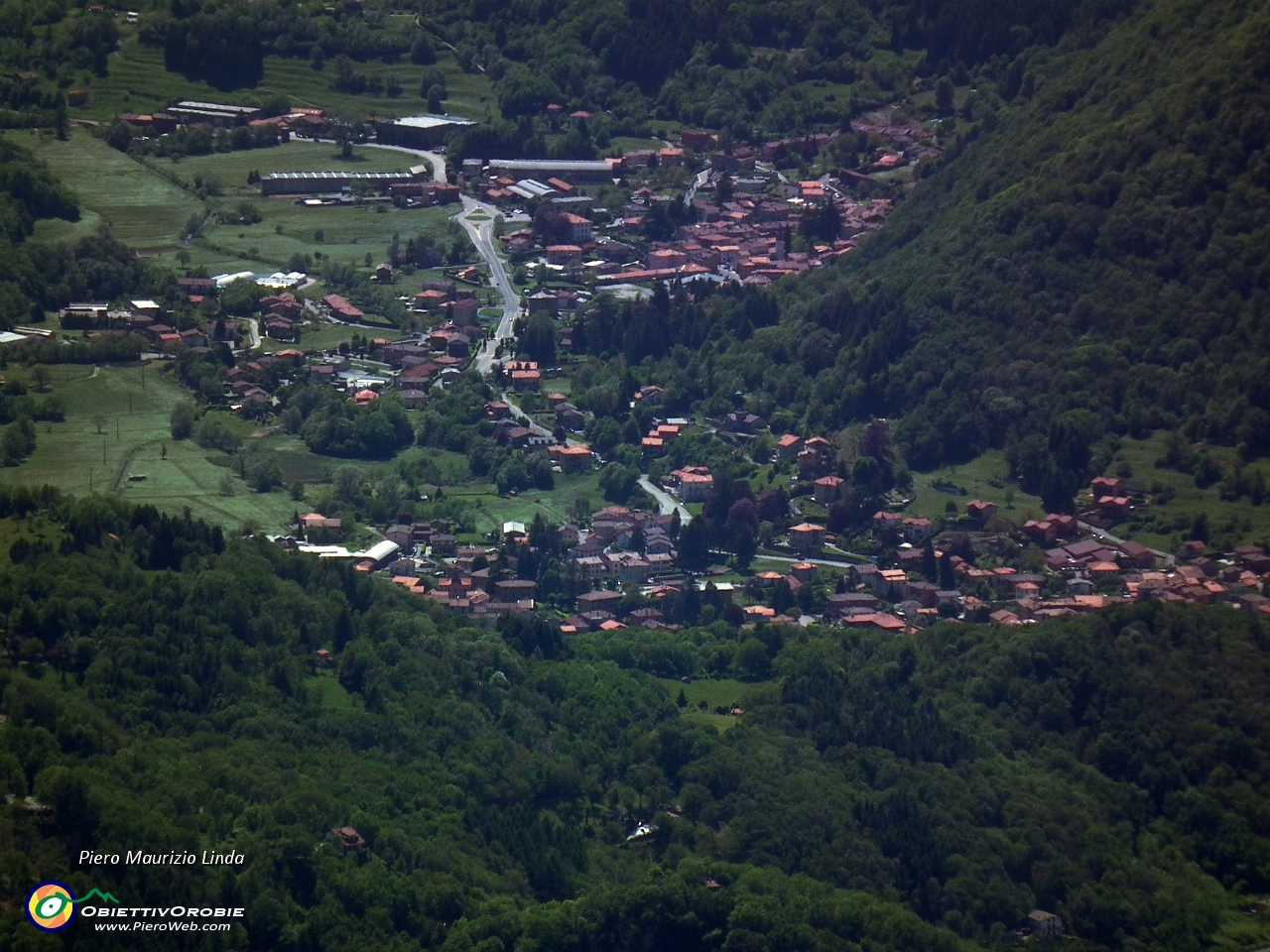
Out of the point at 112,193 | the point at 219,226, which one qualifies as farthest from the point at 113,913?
the point at 112,193

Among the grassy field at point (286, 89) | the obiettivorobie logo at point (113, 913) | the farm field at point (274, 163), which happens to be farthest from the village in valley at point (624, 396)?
the obiettivorobie logo at point (113, 913)

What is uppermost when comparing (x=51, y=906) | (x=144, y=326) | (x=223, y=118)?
(x=51, y=906)

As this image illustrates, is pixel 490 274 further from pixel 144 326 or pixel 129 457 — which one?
pixel 129 457

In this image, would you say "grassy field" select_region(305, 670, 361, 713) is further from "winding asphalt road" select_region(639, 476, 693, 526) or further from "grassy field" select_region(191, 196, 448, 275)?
"grassy field" select_region(191, 196, 448, 275)

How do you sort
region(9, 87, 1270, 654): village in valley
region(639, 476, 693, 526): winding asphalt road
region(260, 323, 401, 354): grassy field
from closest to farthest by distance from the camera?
region(9, 87, 1270, 654): village in valley < region(639, 476, 693, 526): winding asphalt road < region(260, 323, 401, 354): grassy field

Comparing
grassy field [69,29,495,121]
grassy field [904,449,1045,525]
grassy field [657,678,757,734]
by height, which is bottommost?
grassy field [657,678,757,734]

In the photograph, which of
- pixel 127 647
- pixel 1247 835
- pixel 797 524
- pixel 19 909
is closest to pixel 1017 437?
pixel 797 524

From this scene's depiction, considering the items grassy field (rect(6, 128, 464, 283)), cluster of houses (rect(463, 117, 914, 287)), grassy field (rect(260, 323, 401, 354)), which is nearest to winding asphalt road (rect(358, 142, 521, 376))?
cluster of houses (rect(463, 117, 914, 287))
